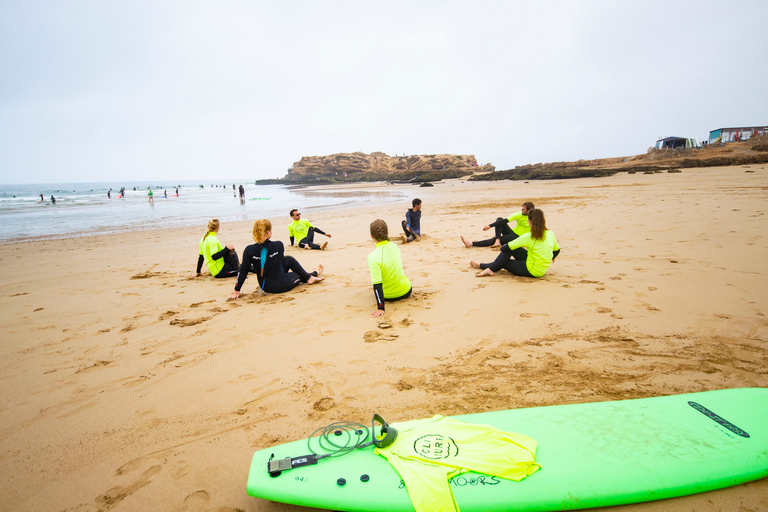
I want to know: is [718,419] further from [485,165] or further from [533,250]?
[485,165]

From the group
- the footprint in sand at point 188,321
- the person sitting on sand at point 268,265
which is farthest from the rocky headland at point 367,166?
Answer: the footprint in sand at point 188,321

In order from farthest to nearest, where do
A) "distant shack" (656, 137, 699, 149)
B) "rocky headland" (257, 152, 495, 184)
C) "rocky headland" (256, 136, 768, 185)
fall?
1. "rocky headland" (257, 152, 495, 184)
2. "distant shack" (656, 137, 699, 149)
3. "rocky headland" (256, 136, 768, 185)

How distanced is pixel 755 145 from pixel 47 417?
50.6 m

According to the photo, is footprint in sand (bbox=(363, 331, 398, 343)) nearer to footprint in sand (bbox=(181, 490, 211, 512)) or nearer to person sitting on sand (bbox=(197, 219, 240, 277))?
footprint in sand (bbox=(181, 490, 211, 512))

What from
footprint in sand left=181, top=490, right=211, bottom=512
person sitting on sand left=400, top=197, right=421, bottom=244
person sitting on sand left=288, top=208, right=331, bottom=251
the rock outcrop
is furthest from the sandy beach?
the rock outcrop

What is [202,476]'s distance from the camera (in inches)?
89.8

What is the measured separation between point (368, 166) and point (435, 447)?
8847 cm

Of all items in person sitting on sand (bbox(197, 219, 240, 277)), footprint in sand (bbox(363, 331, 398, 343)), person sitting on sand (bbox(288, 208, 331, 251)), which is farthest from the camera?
person sitting on sand (bbox(288, 208, 331, 251))

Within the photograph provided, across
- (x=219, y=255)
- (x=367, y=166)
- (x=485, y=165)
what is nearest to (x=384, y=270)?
(x=219, y=255)

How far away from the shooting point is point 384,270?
15.5 ft

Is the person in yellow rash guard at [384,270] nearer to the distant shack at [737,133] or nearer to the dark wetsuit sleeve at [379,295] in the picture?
the dark wetsuit sleeve at [379,295]

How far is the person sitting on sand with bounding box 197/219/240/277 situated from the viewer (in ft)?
21.8

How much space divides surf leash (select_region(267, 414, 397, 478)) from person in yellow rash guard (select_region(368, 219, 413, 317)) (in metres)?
2.02

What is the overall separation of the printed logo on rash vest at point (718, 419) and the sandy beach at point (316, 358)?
1.00 ft
